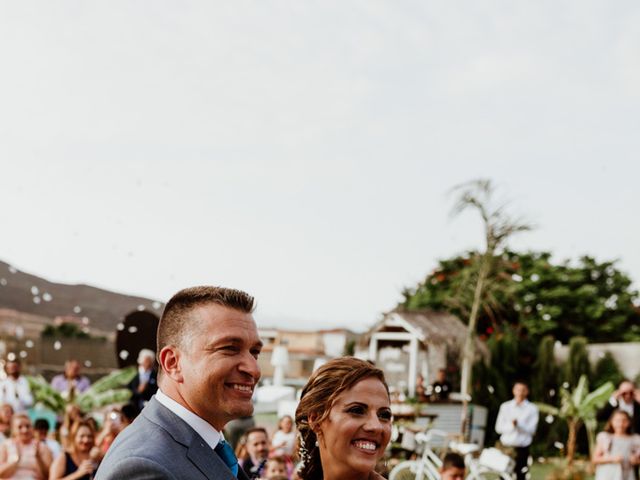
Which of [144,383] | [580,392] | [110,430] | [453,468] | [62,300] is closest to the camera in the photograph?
[453,468]

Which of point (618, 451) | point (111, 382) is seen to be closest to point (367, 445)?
point (618, 451)

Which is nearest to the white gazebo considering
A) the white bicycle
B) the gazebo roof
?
the gazebo roof

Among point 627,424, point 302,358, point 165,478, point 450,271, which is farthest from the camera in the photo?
point 450,271

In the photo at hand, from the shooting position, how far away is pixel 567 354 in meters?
19.6

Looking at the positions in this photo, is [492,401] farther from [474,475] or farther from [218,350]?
[218,350]

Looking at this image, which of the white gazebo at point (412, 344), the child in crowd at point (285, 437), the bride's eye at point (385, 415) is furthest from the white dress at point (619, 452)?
the white gazebo at point (412, 344)

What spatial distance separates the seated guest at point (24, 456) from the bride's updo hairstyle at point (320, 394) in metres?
5.83

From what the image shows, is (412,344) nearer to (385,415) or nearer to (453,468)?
(453,468)

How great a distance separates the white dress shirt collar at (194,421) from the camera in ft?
7.47

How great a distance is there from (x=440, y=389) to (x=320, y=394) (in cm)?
1313

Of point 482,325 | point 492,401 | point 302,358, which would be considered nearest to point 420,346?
point 492,401

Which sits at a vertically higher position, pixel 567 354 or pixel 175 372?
pixel 567 354

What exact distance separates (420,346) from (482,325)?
6.58m

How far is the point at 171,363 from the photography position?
2324 mm
